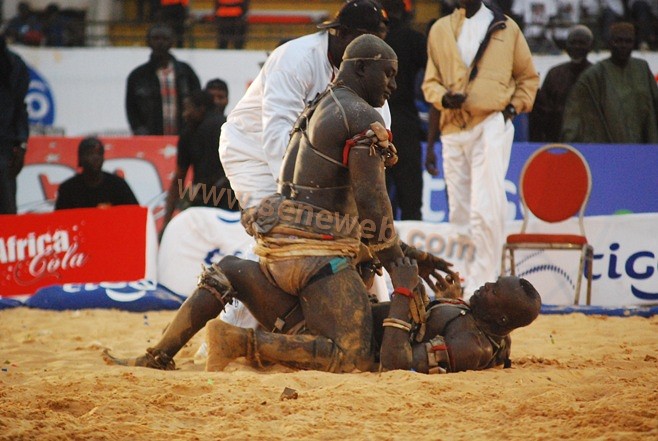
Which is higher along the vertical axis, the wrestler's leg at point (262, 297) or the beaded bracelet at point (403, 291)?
the beaded bracelet at point (403, 291)

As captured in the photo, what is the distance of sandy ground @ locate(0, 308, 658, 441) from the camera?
15.5ft

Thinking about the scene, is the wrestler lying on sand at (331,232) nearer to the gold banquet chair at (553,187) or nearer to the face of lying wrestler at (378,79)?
the face of lying wrestler at (378,79)

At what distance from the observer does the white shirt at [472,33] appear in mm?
9750

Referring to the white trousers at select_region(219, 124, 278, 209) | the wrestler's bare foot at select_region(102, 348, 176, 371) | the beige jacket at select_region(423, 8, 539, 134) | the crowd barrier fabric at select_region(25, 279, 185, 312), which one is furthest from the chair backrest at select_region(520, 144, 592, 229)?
the wrestler's bare foot at select_region(102, 348, 176, 371)

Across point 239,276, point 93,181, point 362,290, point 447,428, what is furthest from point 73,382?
point 93,181

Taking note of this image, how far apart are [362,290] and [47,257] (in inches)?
185

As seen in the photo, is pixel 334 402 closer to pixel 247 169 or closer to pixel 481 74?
pixel 247 169

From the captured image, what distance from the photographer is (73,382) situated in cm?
583

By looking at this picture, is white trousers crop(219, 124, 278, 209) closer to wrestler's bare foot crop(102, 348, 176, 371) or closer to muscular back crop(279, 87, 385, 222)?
muscular back crop(279, 87, 385, 222)

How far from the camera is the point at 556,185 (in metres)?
10.0

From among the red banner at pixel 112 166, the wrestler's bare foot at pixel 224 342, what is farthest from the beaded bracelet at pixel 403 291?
the red banner at pixel 112 166

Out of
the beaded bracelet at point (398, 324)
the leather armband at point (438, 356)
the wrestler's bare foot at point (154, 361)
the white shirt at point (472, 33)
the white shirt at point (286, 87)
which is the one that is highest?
the white shirt at point (472, 33)

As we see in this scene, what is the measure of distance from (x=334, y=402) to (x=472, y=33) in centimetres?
538

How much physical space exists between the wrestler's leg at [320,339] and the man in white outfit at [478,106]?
11.3 ft
